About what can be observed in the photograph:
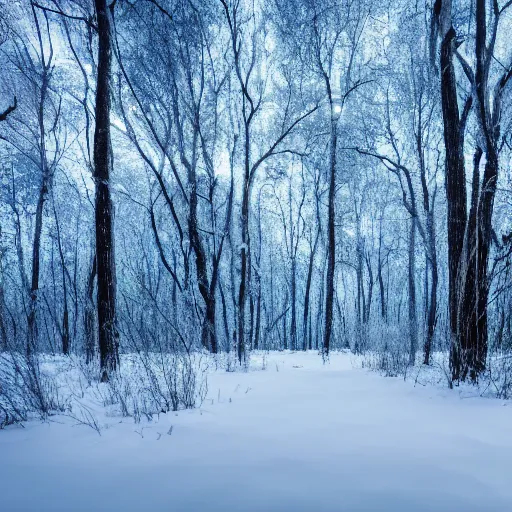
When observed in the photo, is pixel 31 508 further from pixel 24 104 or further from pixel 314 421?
pixel 24 104

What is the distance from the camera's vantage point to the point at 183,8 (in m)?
6.70

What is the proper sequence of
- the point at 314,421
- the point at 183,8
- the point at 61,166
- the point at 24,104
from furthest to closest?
1. the point at 61,166
2. the point at 24,104
3. the point at 183,8
4. the point at 314,421

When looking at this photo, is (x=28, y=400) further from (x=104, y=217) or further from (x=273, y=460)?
(x=104, y=217)

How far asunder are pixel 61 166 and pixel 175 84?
5743mm

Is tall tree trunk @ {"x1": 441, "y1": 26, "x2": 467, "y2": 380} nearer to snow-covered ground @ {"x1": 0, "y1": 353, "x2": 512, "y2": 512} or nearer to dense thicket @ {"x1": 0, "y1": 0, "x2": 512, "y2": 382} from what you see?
dense thicket @ {"x1": 0, "y1": 0, "x2": 512, "y2": 382}

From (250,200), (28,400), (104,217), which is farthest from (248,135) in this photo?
(28,400)

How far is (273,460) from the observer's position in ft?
5.26

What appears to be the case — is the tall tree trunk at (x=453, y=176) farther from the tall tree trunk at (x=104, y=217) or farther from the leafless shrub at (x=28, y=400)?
the tall tree trunk at (x=104, y=217)

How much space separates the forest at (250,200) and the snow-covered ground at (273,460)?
29 millimetres

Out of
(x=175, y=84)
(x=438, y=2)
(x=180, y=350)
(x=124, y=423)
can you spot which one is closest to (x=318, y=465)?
(x=124, y=423)

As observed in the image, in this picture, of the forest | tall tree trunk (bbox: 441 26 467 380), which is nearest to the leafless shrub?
the forest

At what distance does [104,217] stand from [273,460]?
3720 millimetres

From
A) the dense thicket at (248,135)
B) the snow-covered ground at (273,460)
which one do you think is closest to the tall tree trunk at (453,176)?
the dense thicket at (248,135)

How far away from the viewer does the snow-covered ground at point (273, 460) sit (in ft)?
4.13
